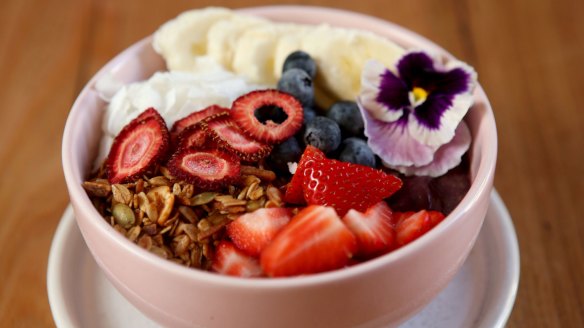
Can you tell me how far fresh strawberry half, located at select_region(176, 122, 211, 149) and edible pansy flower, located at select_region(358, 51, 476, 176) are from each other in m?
0.29

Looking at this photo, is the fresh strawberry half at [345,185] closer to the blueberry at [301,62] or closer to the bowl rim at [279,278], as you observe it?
the bowl rim at [279,278]

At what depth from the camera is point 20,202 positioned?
4.99ft

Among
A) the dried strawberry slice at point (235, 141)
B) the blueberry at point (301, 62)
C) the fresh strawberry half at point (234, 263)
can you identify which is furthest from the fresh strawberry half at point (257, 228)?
the blueberry at point (301, 62)

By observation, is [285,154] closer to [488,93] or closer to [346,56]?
[346,56]

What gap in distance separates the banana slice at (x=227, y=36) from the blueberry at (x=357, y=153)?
34 cm

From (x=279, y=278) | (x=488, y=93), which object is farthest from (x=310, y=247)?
(x=488, y=93)

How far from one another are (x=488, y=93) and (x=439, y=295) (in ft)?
2.48

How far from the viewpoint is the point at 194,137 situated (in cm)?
120

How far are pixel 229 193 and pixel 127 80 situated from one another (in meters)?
0.40

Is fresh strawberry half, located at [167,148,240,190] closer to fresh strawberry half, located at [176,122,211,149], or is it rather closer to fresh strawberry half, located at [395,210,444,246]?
fresh strawberry half, located at [176,122,211,149]

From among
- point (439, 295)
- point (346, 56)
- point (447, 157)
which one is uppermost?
point (346, 56)

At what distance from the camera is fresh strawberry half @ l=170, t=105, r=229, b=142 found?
125cm

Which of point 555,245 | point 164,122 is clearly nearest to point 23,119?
point 164,122

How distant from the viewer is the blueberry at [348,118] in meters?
1.29
